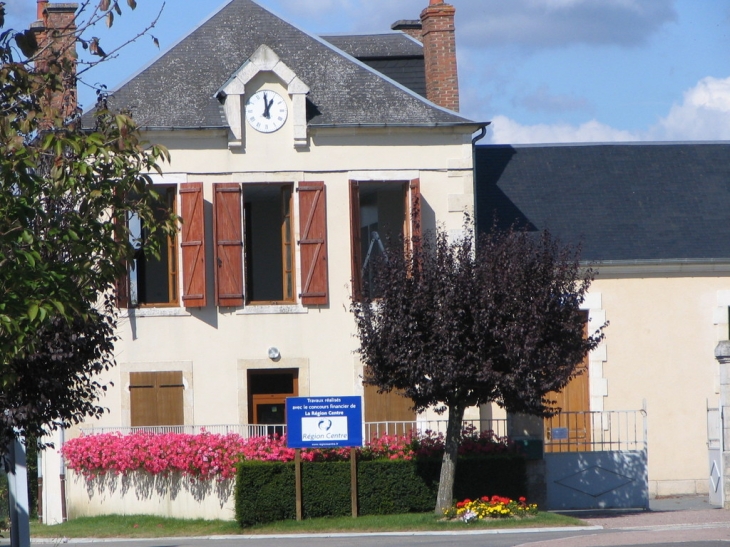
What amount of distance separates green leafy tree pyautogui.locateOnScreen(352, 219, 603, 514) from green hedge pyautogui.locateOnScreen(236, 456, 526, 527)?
730 millimetres

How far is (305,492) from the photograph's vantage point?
15352 mm

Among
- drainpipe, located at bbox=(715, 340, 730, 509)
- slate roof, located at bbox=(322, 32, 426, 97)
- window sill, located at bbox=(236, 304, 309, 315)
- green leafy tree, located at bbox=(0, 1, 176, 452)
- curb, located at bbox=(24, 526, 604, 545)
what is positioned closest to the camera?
green leafy tree, located at bbox=(0, 1, 176, 452)

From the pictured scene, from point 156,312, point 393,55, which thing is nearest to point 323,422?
point 156,312

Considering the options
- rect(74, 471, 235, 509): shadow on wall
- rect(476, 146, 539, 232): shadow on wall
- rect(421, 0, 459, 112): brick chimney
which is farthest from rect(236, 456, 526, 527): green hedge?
rect(421, 0, 459, 112): brick chimney

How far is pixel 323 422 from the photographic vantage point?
15469mm

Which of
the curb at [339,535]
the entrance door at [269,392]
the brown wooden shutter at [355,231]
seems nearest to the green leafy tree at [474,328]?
the curb at [339,535]

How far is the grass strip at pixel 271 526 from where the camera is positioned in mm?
14273

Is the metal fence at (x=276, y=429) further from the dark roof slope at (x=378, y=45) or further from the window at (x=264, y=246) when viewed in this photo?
the dark roof slope at (x=378, y=45)

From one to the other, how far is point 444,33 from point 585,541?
10.6 metres

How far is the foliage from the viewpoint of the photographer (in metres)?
14.5

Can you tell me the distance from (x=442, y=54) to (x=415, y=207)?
155 inches

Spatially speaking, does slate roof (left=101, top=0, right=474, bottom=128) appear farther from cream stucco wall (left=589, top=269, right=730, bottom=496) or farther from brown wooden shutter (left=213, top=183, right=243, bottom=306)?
cream stucco wall (left=589, top=269, right=730, bottom=496)

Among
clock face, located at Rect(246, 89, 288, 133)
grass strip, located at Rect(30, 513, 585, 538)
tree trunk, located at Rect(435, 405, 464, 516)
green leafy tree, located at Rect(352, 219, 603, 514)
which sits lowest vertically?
grass strip, located at Rect(30, 513, 585, 538)

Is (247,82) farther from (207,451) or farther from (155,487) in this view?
(155,487)
